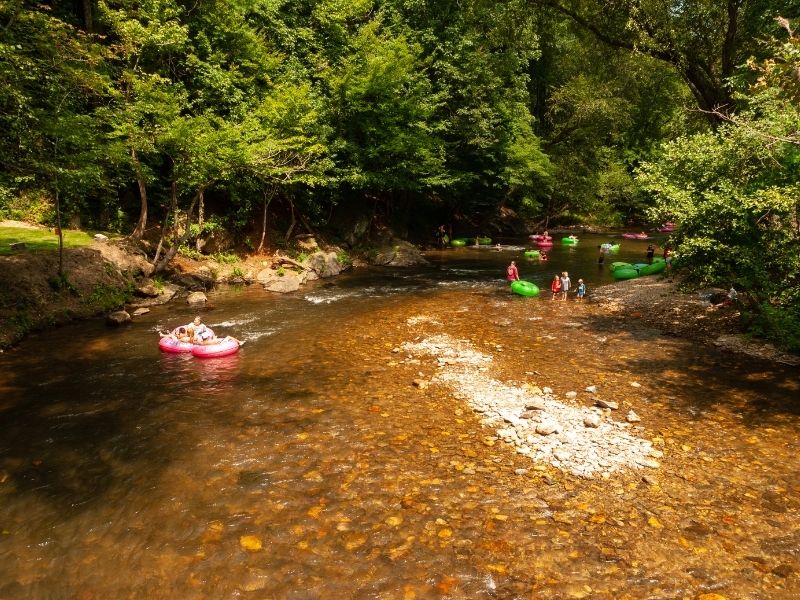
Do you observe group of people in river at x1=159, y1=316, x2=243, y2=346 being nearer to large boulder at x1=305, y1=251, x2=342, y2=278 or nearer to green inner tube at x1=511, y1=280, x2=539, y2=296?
green inner tube at x1=511, y1=280, x2=539, y2=296

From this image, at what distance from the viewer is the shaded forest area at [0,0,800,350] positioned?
44.8ft

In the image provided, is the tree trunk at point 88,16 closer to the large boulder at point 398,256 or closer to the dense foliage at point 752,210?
the large boulder at point 398,256

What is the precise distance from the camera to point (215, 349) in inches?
570

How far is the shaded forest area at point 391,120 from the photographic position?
44.8 feet

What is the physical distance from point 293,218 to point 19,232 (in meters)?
14.9

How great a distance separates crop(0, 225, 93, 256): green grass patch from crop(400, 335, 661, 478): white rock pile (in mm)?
17227

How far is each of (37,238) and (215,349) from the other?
12.9 meters

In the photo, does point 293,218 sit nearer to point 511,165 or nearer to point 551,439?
point 511,165

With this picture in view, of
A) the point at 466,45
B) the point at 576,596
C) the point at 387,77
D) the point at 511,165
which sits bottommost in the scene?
the point at 576,596

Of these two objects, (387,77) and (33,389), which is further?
(387,77)

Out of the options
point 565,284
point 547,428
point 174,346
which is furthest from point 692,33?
point 174,346

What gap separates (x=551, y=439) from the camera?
9352 mm

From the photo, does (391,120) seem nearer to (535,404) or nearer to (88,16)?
(88,16)

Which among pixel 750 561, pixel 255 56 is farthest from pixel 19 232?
pixel 750 561
